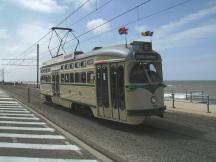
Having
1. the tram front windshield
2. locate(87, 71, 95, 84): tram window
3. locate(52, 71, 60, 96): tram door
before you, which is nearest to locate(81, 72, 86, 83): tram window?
locate(87, 71, 95, 84): tram window

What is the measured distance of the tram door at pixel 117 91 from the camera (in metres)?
14.7

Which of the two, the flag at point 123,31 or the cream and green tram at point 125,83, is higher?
the flag at point 123,31

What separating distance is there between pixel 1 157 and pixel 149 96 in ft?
21.5

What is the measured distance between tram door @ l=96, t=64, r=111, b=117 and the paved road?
2.25 meters

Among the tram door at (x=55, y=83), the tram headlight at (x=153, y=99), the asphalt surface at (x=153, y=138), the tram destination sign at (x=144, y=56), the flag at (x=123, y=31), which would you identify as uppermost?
the flag at (x=123, y=31)

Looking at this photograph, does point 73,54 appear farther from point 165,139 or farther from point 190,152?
point 190,152

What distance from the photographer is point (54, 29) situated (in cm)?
2992

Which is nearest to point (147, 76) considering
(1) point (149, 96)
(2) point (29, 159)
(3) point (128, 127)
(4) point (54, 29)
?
(1) point (149, 96)

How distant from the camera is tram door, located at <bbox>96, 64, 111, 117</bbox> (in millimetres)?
15836

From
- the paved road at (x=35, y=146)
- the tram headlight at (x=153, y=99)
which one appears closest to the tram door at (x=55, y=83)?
the paved road at (x=35, y=146)

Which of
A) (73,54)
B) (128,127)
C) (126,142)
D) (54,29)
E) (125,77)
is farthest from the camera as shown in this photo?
(54,29)

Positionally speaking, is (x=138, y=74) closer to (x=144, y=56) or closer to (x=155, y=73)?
(x=144, y=56)

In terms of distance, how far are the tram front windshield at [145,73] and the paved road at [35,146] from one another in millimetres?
3410

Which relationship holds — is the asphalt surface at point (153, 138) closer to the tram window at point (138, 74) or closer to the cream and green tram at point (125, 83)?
the cream and green tram at point (125, 83)
